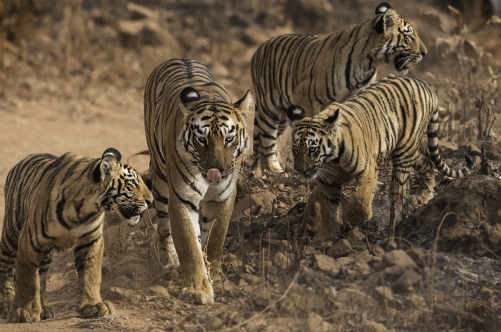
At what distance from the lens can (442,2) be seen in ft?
53.4

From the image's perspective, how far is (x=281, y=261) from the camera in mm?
5680

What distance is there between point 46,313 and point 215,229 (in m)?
1.13

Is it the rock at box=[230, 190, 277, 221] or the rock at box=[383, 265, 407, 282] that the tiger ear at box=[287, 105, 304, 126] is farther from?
the rock at box=[383, 265, 407, 282]

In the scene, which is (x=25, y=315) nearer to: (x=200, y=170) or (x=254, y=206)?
(x=200, y=170)

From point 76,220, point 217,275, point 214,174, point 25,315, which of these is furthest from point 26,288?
point 214,174

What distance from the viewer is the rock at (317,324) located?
15.6 ft

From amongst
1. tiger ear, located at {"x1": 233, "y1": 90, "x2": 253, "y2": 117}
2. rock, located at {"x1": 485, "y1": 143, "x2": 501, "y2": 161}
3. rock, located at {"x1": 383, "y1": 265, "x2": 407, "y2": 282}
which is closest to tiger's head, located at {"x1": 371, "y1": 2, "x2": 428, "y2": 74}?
rock, located at {"x1": 485, "y1": 143, "x2": 501, "y2": 161}

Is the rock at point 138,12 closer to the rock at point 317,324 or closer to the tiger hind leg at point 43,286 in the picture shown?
the tiger hind leg at point 43,286

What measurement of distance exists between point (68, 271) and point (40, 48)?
7.64 metres

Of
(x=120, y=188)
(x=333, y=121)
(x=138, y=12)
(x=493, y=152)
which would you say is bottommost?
(x=120, y=188)

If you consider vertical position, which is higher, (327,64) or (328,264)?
(327,64)

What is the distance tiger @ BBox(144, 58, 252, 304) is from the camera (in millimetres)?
5535

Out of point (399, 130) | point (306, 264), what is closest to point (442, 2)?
point (399, 130)

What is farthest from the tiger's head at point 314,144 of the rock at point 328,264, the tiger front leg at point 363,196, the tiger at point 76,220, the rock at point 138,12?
the rock at point 138,12
